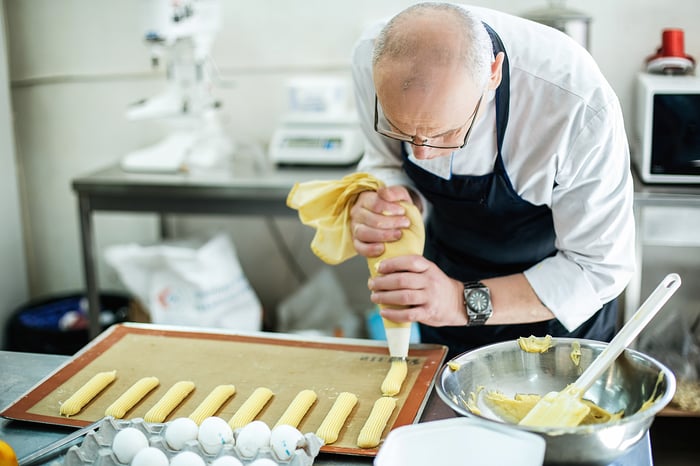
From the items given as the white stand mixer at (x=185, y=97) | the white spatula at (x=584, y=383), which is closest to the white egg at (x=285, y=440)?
the white spatula at (x=584, y=383)

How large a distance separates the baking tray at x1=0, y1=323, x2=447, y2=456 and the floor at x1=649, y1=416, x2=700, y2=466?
5.52 ft

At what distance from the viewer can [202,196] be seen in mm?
3035

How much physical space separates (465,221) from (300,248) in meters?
1.81

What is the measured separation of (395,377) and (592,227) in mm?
526

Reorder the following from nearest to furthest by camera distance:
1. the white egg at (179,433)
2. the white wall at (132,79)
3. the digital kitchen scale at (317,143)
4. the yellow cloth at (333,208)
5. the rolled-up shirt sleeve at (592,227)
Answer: the white egg at (179,433) < the rolled-up shirt sleeve at (592,227) < the yellow cloth at (333,208) < the digital kitchen scale at (317,143) < the white wall at (132,79)

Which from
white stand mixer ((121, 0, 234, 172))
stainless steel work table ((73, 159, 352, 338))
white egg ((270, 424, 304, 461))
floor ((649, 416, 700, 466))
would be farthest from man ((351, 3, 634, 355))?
floor ((649, 416, 700, 466))

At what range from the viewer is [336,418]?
1.45 meters

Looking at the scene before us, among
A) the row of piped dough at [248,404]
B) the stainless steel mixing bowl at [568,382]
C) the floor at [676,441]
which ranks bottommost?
the floor at [676,441]

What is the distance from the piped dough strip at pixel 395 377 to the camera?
5.11ft

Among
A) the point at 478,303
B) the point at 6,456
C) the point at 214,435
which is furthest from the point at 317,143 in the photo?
the point at 6,456

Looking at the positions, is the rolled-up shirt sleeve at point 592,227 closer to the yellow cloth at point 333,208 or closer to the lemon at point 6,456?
the yellow cloth at point 333,208

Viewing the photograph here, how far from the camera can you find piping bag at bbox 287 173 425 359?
1730mm

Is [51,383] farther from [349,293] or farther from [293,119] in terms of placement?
[349,293]

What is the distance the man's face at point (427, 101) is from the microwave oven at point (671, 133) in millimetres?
1416
